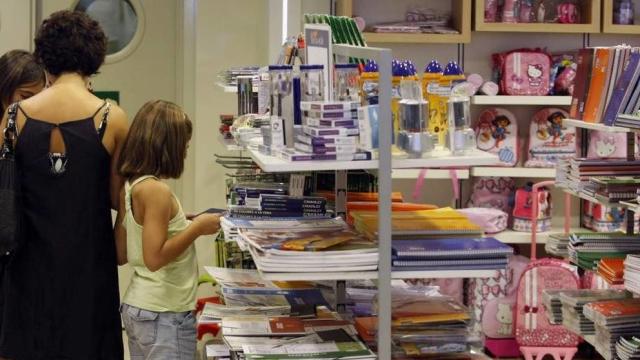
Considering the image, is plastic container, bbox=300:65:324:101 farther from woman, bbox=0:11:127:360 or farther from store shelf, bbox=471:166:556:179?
store shelf, bbox=471:166:556:179

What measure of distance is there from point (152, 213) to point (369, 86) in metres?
0.95

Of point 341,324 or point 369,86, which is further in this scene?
point 341,324

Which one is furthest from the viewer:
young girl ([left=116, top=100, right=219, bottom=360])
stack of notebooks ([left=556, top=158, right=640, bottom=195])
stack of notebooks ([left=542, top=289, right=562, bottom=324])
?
stack of notebooks ([left=542, top=289, right=562, bottom=324])

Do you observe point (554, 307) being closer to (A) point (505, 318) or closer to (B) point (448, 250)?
(A) point (505, 318)

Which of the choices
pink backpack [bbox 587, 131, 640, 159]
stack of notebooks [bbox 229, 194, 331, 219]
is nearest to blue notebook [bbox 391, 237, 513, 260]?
stack of notebooks [bbox 229, 194, 331, 219]

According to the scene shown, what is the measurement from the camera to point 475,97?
18.1 feet

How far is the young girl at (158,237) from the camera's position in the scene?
3250 mm

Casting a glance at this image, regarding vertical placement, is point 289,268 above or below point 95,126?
below

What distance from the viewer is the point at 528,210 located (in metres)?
5.56

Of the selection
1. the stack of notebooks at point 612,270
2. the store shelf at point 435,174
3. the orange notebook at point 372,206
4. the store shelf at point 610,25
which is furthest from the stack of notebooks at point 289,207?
the store shelf at point 610,25

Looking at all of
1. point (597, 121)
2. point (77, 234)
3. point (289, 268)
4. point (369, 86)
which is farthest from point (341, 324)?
point (597, 121)

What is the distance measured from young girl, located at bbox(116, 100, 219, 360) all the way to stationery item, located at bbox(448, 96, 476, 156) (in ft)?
3.36

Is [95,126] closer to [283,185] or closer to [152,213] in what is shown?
[152,213]

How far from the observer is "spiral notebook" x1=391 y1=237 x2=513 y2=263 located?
2547mm
